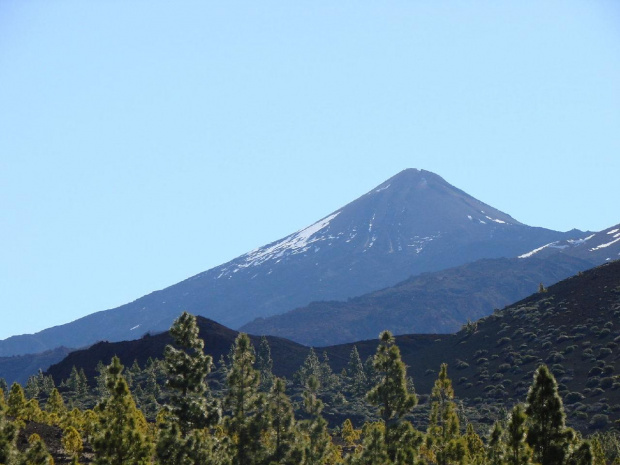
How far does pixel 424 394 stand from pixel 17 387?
77.8 metres

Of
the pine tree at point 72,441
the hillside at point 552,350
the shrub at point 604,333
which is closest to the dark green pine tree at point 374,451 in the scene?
the pine tree at point 72,441

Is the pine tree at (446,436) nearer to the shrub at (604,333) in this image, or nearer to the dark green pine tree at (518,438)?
the dark green pine tree at (518,438)

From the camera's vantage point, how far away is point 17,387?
257 ft

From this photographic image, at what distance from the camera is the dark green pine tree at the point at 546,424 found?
82.3 feet

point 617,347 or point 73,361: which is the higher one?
point 73,361

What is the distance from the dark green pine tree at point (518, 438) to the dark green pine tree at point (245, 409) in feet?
70.1

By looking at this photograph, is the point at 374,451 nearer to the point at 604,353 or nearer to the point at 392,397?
the point at 392,397

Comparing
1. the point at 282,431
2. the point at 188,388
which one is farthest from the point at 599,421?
the point at 188,388

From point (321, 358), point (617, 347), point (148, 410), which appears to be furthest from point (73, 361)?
point (617, 347)

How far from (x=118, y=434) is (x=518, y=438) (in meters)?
Result: 17.6

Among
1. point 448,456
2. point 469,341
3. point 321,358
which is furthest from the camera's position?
point 321,358

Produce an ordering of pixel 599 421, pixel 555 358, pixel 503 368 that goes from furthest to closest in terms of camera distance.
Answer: pixel 503 368 → pixel 555 358 → pixel 599 421

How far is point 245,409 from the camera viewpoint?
4541 centimetres

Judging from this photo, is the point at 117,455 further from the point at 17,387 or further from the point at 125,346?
the point at 125,346
